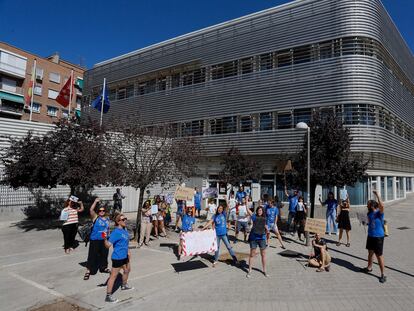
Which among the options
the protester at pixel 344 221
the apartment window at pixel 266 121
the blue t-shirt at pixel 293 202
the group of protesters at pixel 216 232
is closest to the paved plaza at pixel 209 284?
the group of protesters at pixel 216 232

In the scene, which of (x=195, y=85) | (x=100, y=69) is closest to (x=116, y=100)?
(x=100, y=69)

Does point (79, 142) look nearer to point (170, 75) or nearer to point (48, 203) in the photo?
point (48, 203)

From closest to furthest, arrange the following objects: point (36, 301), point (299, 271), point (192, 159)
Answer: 1. point (36, 301)
2. point (299, 271)
3. point (192, 159)

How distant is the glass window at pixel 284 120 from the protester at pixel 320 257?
15.9 meters

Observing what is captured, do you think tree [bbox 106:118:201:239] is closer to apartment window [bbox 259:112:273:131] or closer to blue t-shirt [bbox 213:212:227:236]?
blue t-shirt [bbox 213:212:227:236]

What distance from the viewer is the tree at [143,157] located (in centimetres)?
1180

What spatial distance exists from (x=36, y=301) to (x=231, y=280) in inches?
162

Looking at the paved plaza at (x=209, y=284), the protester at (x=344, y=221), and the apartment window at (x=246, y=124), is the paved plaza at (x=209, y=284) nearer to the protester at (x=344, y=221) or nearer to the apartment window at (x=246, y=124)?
the protester at (x=344, y=221)

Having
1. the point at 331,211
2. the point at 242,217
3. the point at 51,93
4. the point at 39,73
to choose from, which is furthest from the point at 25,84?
the point at 331,211

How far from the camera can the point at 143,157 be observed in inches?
487

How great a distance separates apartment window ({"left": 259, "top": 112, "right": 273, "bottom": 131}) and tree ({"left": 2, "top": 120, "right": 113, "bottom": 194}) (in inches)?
558

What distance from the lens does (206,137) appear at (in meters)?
27.9

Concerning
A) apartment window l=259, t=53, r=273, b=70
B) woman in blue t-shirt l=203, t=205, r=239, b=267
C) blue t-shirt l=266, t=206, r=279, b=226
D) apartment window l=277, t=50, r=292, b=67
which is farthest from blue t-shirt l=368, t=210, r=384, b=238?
apartment window l=259, t=53, r=273, b=70

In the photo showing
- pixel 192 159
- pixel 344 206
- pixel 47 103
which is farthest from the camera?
pixel 47 103
